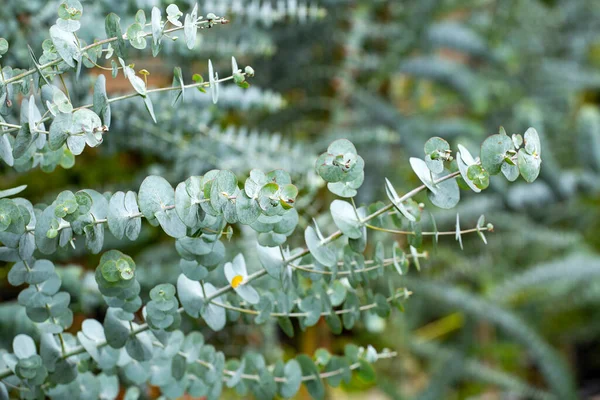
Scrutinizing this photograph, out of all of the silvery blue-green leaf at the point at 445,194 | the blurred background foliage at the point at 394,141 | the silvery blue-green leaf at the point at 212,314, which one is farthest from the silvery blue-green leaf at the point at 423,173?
the blurred background foliage at the point at 394,141

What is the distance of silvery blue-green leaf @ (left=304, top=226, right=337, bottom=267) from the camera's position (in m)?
0.25

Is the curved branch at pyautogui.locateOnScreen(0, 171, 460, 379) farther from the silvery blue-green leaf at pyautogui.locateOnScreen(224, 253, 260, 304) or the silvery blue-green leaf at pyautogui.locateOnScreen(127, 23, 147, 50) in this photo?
the silvery blue-green leaf at pyautogui.locateOnScreen(127, 23, 147, 50)

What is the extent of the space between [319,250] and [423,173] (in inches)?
2.1

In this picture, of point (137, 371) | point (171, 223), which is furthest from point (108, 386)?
point (171, 223)

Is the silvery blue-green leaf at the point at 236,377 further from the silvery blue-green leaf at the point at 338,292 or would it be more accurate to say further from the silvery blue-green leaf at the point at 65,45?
the silvery blue-green leaf at the point at 65,45

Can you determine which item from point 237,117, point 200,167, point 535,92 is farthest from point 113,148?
point 535,92

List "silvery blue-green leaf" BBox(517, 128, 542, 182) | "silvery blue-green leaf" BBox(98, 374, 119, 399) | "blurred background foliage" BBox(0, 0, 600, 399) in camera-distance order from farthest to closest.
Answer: "blurred background foliage" BBox(0, 0, 600, 399), "silvery blue-green leaf" BBox(98, 374, 119, 399), "silvery blue-green leaf" BBox(517, 128, 542, 182)

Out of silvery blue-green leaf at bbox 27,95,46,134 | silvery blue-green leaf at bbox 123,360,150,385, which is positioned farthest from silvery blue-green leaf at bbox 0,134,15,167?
silvery blue-green leaf at bbox 123,360,150,385

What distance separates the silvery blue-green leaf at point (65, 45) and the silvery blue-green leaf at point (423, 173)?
136mm

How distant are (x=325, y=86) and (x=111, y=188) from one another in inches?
14.7

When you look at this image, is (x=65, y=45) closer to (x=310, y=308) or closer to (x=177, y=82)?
(x=177, y=82)

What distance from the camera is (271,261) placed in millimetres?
257

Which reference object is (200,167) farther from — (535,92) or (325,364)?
(535,92)

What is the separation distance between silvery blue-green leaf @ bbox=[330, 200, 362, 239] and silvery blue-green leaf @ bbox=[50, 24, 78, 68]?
116mm
